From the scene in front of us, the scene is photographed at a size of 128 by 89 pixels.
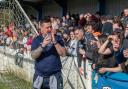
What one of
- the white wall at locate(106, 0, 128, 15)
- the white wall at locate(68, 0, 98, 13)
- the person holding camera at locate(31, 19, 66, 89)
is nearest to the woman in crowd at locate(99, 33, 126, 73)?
the person holding camera at locate(31, 19, 66, 89)

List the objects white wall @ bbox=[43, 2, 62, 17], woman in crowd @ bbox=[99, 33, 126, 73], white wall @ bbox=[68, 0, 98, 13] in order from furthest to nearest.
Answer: white wall @ bbox=[43, 2, 62, 17] < white wall @ bbox=[68, 0, 98, 13] < woman in crowd @ bbox=[99, 33, 126, 73]

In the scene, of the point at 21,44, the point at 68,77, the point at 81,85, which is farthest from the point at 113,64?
the point at 21,44

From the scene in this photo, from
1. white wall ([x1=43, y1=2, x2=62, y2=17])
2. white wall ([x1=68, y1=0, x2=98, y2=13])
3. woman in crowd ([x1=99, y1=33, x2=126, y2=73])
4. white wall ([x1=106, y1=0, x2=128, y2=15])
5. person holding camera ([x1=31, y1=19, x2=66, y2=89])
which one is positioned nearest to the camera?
woman in crowd ([x1=99, y1=33, x2=126, y2=73])

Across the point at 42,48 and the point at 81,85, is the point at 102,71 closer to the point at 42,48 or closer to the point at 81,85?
the point at 42,48

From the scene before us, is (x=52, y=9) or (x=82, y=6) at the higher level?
(x=82, y=6)

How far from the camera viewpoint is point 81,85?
8.73m

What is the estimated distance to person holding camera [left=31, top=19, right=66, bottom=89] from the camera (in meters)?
6.82

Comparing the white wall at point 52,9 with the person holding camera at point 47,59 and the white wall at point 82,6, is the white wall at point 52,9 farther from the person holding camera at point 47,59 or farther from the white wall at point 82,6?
Result: the person holding camera at point 47,59

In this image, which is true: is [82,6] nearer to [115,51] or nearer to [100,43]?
[100,43]

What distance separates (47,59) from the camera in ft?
22.7

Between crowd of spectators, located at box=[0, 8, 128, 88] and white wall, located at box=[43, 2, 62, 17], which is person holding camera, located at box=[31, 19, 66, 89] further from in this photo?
white wall, located at box=[43, 2, 62, 17]

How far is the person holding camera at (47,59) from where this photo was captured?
6.82m

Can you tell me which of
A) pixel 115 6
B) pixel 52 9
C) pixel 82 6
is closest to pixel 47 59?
pixel 115 6

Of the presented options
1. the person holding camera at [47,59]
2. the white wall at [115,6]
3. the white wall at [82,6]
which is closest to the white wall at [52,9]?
the white wall at [82,6]
